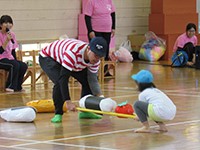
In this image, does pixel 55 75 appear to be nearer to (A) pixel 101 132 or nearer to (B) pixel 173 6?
(A) pixel 101 132

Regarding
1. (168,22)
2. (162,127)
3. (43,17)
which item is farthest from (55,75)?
(168,22)

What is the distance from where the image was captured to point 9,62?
10.0 metres

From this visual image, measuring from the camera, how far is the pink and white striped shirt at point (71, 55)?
672 centimetres

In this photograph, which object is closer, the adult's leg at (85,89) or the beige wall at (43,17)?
the adult's leg at (85,89)

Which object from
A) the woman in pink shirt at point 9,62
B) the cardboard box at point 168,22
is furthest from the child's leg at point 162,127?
the cardboard box at point 168,22

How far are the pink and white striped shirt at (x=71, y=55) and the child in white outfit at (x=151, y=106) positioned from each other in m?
0.63

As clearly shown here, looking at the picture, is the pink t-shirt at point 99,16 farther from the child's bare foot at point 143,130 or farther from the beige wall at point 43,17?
the child's bare foot at point 143,130

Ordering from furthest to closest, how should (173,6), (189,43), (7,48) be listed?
(173,6) → (189,43) → (7,48)

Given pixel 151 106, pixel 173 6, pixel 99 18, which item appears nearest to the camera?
pixel 151 106

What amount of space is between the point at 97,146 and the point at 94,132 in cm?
71

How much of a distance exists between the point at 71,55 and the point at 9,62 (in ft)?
11.3

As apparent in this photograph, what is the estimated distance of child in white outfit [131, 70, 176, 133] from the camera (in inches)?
247

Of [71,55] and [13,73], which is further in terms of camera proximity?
[13,73]

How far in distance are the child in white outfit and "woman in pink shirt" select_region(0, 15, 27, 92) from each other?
12.6 feet
